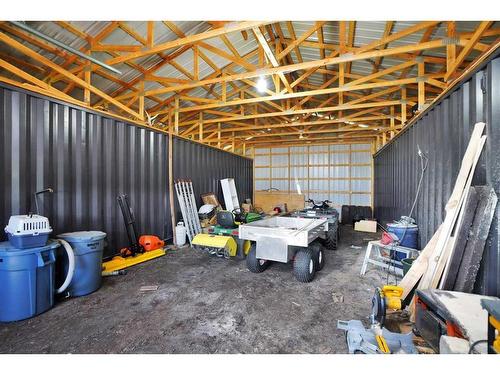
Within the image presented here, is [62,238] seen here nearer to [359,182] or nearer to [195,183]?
[195,183]

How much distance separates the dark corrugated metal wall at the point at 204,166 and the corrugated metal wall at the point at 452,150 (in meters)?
6.07

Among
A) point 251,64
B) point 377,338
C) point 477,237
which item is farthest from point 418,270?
point 251,64

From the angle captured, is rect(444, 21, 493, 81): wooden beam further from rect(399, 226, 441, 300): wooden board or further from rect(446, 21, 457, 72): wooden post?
rect(399, 226, 441, 300): wooden board

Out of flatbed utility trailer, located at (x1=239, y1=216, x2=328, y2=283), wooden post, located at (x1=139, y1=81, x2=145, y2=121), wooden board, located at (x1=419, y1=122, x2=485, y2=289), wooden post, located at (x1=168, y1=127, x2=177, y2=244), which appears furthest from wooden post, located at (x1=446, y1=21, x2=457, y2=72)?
wooden post, located at (x1=139, y1=81, x2=145, y2=121)

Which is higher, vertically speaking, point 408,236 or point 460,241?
point 460,241

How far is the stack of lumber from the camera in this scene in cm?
231

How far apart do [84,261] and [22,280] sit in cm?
71

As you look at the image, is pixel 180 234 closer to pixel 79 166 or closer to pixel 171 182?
pixel 171 182

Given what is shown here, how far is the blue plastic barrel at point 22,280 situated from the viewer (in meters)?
2.68

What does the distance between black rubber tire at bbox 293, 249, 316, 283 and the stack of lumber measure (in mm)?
1529

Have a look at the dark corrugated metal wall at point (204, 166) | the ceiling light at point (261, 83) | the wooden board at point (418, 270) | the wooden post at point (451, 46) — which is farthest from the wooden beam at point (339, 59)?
the wooden board at point (418, 270)

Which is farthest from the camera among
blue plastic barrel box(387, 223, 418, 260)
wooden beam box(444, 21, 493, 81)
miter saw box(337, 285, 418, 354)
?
blue plastic barrel box(387, 223, 418, 260)

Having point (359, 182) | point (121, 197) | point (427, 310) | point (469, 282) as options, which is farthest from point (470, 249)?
point (359, 182)

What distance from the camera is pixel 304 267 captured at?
152 inches
